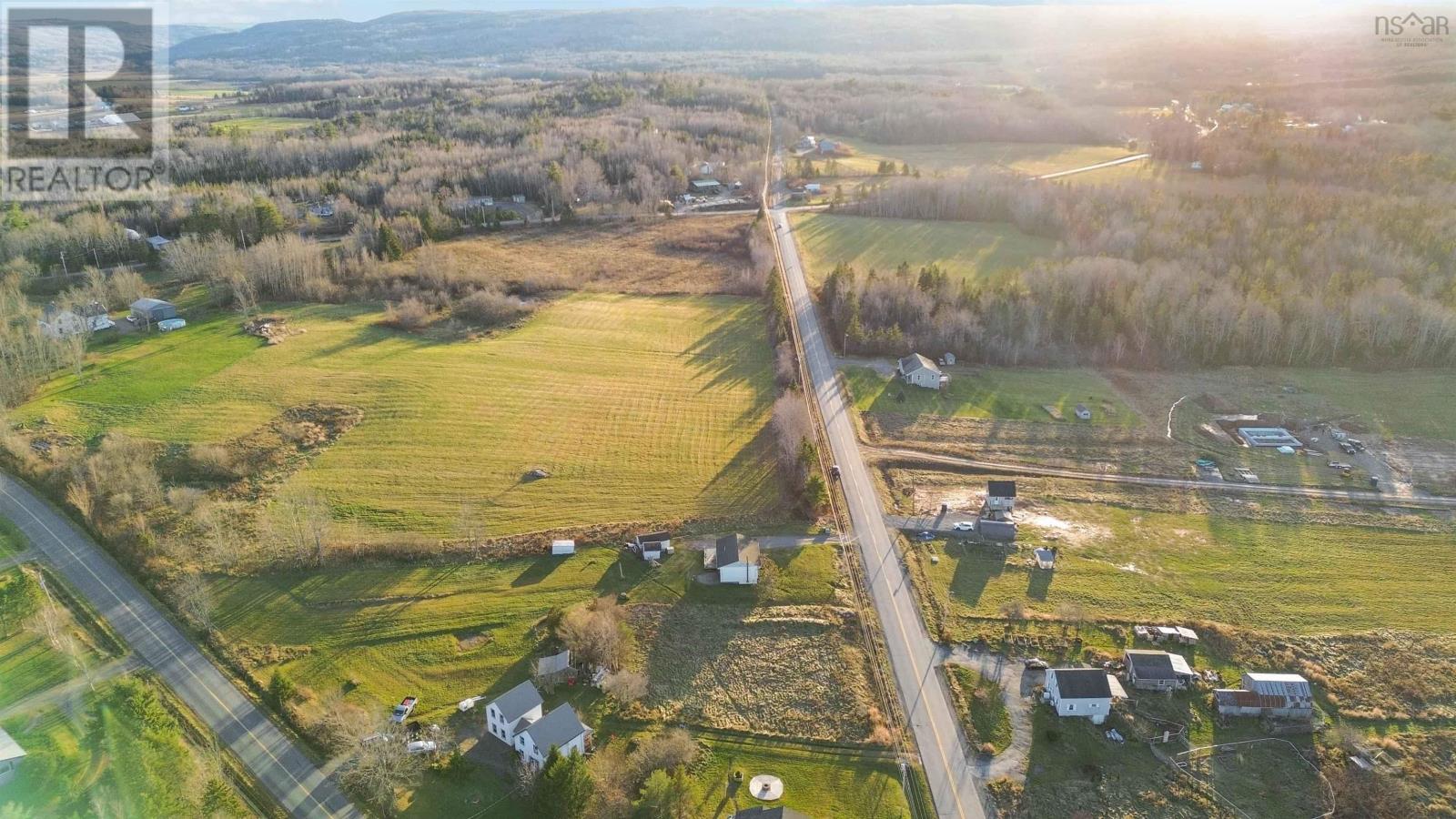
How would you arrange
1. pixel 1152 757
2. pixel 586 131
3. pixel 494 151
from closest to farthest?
pixel 1152 757 → pixel 494 151 → pixel 586 131

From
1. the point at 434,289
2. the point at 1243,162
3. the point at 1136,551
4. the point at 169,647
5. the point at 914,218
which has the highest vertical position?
the point at 1243,162

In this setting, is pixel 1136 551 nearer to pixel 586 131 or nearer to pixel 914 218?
pixel 914 218

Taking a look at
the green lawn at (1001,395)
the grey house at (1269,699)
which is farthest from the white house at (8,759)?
the green lawn at (1001,395)

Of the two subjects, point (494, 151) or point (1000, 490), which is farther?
point (494, 151)

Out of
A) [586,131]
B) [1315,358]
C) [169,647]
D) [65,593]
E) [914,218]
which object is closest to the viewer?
[169,647]

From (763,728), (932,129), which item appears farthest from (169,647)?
(932,129)

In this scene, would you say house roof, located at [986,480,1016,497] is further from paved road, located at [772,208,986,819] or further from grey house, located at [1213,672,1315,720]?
grey house, located at [1213,672,1315,720]

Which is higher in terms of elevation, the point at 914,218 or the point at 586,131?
the point at 586,131

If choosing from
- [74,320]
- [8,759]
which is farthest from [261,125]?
[8,759]
